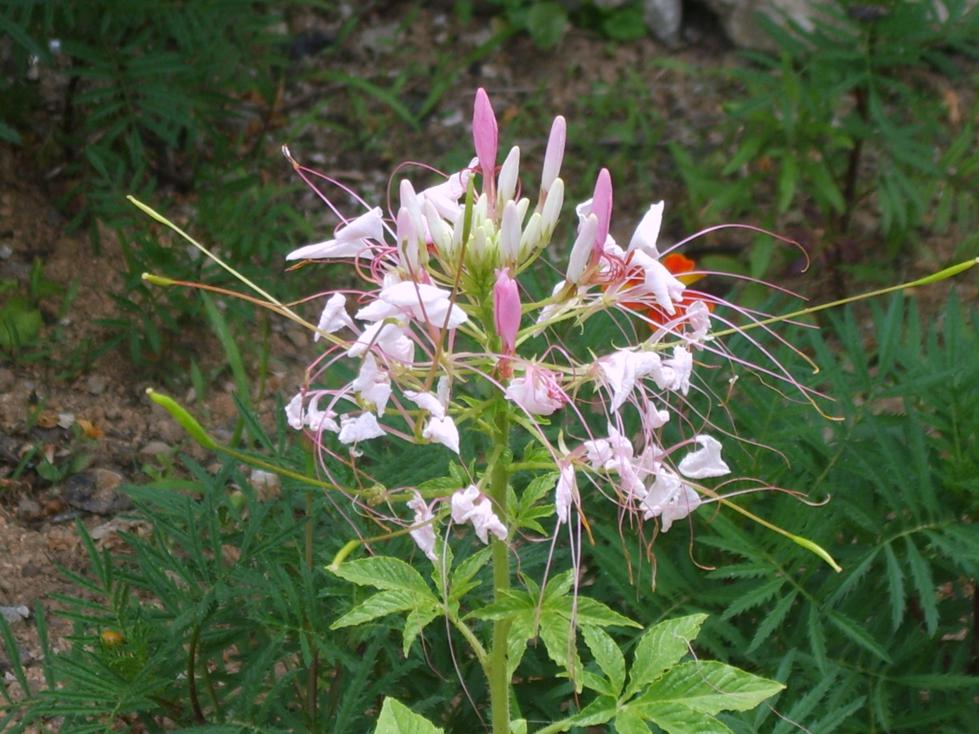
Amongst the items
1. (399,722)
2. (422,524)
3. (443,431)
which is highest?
(443,431)

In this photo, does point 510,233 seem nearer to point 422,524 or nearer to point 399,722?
point 422,524

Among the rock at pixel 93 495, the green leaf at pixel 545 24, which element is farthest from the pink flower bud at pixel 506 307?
the green leaf at pixel 545 24

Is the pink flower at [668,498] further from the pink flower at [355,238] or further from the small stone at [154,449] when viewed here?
the small stone at [154,449]

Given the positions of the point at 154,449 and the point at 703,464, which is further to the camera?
the point at 154,449

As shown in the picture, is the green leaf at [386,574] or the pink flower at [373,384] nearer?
the pink flower at [373,384]

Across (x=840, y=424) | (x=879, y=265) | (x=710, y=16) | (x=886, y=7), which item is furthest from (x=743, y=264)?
(x=840, y=424)

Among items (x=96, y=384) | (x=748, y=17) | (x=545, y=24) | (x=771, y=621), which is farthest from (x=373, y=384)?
(x=748, y=17)
